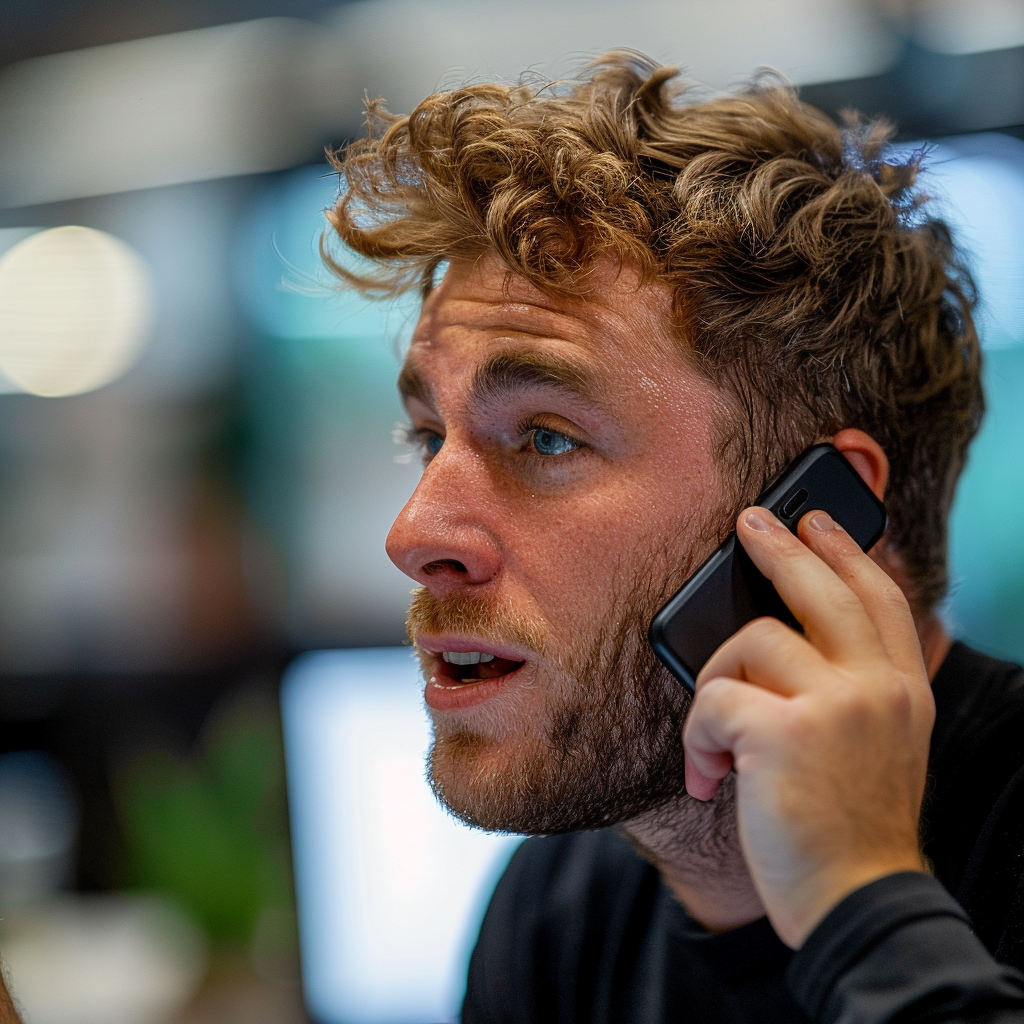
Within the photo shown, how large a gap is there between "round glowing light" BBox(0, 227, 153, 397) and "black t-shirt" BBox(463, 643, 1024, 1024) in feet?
6.53

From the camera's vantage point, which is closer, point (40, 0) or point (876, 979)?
point (876, 979)

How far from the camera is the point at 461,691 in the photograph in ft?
3.07

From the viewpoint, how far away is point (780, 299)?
3.25 ft

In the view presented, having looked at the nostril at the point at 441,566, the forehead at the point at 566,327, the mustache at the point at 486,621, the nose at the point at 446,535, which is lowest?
the mustache at the point at 486,621

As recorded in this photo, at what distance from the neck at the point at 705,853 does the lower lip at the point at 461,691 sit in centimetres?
22

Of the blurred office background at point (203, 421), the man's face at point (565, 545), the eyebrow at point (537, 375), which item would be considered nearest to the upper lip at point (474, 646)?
the man's face at point (565, 545)

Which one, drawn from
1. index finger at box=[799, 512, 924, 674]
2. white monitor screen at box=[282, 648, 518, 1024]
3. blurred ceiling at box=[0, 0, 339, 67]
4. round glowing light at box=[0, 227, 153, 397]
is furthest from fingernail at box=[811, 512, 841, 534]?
round glowing light at box=[0, 227, 153, 397]

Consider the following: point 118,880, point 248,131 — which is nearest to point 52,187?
point 248,131

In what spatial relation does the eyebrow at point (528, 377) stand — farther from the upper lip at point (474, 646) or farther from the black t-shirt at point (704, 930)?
the black t-shirt at point (704, 930)

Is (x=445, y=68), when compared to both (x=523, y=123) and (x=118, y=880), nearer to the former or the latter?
(x=523, y=123)

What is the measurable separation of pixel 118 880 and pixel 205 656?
1.87 feet

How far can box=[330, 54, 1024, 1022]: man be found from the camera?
91 centimetres

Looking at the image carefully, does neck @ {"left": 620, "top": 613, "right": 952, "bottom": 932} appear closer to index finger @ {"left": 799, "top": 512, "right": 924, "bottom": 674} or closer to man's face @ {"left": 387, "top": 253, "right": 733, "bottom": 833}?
man's face @ {"left": 387, "top": 253, "right": 733, "bottom": 833}

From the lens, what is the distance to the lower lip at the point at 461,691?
92 centimetres
